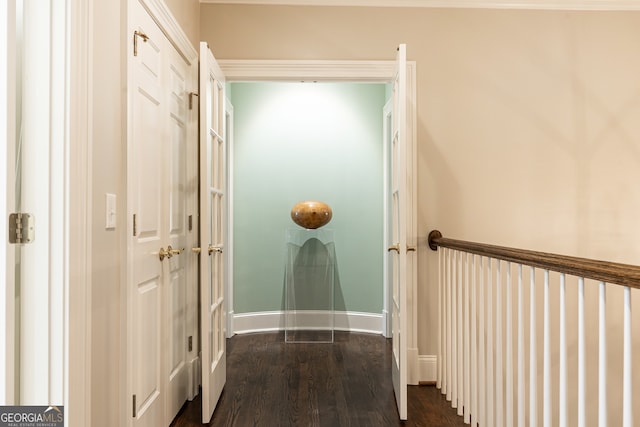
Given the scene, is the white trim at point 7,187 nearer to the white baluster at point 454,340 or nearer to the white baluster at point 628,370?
the white baluster at point 628,370

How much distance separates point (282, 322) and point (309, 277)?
52 centimetres

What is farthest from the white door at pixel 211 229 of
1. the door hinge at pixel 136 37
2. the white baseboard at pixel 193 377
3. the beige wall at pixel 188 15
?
the door hinge at pixel 136 37

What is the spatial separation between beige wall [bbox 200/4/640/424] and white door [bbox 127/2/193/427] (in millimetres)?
819

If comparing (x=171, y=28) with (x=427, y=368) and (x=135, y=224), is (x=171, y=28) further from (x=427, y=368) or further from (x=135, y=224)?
(x=427, y=368)

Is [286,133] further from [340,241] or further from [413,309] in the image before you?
[413,309]

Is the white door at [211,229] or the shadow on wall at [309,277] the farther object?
the shadow on wall at [309,277]

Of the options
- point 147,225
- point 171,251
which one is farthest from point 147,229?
point 171,251

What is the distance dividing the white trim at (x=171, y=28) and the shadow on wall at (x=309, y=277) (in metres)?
1.98

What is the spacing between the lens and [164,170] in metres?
2.06

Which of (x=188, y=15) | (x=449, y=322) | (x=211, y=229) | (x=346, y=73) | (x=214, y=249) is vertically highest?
(x=188, y=15)

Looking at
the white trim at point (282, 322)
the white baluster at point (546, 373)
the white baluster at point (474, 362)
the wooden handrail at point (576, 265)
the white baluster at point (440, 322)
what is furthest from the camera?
the white trim at point (282, 322)

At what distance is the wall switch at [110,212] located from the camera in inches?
58.7

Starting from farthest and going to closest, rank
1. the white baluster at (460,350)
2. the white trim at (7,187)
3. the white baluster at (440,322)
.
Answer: the white baluster at (440,322) → the white baluster at (460,350) → the white trim at (7,187)

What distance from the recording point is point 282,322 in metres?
3.98
